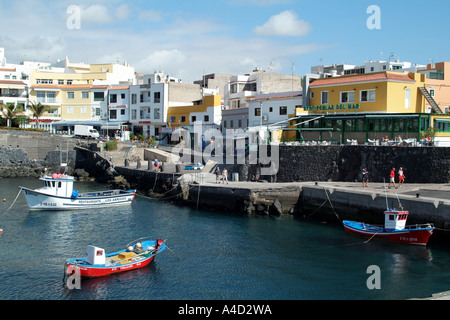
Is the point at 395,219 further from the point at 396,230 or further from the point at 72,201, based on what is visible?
the point at 72,201

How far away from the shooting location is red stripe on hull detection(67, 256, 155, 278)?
2295 centimetres

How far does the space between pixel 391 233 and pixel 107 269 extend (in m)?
16.7

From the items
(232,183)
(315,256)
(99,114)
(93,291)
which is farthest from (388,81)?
(99,114)

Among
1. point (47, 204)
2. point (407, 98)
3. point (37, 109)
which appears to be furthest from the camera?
point (37, 109)

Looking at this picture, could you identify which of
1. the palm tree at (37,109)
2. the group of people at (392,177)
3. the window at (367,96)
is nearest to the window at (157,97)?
the palm tree at (37,109)

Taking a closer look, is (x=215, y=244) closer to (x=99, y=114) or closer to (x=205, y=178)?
(x=205, y=178)

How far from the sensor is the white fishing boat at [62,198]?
1537 inches

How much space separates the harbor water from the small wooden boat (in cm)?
38

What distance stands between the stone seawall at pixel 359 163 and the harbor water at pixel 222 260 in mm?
7066

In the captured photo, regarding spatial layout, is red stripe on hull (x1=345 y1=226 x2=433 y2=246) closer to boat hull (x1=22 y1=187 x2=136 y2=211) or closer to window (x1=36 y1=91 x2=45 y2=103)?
boat hull (x1=22 y1=187 x2=136 y2=211)

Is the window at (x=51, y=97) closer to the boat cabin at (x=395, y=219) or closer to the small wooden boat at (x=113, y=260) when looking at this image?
the small wooden boat at (x=113, y=260)

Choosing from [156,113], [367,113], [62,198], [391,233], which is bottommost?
[391,233]

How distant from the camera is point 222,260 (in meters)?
25.6

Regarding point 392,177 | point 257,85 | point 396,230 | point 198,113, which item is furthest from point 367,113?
point 198,113
